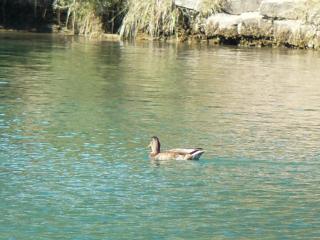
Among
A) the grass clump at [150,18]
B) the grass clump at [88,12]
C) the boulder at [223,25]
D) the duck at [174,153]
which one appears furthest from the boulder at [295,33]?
the duck at [174,153]

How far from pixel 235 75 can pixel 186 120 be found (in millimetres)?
8532

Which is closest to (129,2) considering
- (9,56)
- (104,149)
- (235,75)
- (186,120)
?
(9,56)

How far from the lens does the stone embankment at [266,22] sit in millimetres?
38000

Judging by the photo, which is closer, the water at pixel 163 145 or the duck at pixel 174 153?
the water at pixel 163 145

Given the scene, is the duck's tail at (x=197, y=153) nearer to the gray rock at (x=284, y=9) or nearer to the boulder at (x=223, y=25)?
the gray rock at (x=284, y=9)

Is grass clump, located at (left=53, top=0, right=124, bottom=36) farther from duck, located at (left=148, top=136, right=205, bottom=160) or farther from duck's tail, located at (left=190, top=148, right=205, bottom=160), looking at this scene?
duck's tail, located at (left=190, top=148, right=205, bottom=160)

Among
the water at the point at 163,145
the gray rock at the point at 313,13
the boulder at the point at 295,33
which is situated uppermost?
the gray rock at the point at 313,13

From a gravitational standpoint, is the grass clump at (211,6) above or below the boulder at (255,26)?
above

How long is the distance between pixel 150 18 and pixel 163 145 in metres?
22.8

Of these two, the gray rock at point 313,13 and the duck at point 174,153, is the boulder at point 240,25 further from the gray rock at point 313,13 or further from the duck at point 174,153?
the duck at point 174,153

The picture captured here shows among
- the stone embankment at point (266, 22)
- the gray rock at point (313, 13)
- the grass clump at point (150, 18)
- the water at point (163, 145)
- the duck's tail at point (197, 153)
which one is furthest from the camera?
the grass clump at point (150, 18)

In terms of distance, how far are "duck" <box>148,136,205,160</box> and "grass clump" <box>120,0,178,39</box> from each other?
78.5 feet

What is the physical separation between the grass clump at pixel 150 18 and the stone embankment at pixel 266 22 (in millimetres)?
652

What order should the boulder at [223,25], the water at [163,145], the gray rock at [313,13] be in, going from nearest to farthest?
1. the water at [163,145]
2. the gray rock at [313,13]
3. the boulder at [223,25]
